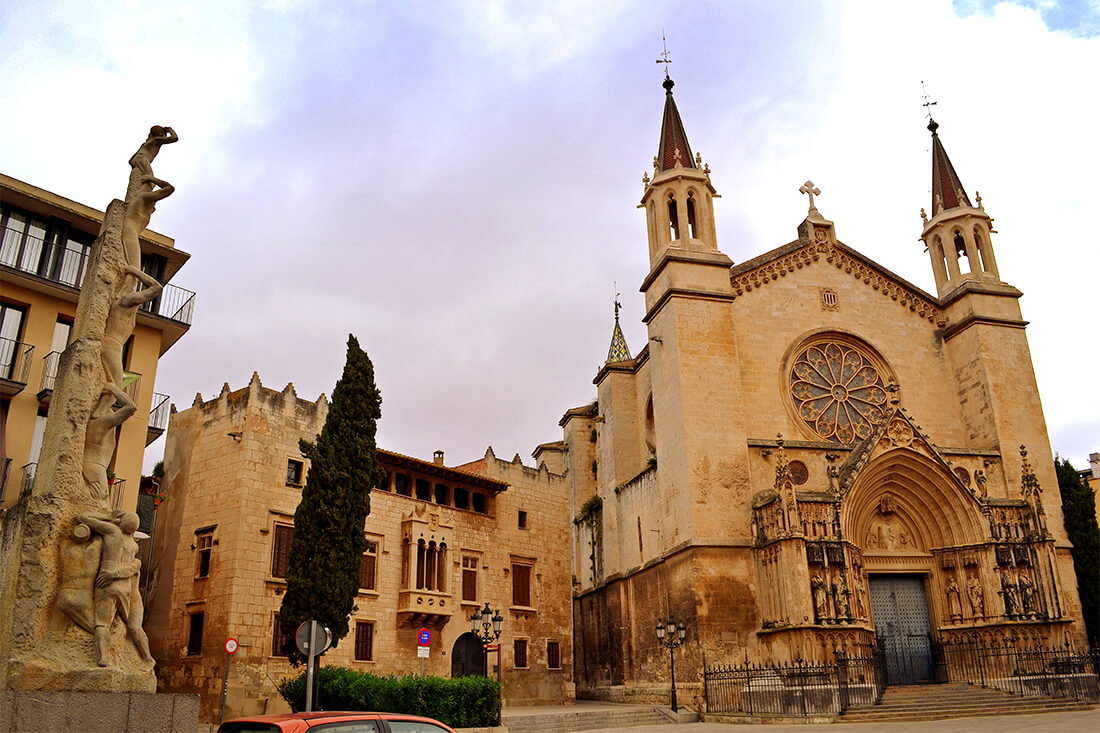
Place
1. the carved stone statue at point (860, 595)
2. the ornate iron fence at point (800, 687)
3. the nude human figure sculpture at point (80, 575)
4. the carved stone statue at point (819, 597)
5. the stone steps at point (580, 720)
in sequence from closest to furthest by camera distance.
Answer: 1. the nude human figure sculpture at point (80, 575)
2. the ornate iron fence at point (800, 687)
3. the stone steps at point (580, 720)
4. the carved stone statue at point (819, 597)
5. the carved stone statue at point (860, 595)

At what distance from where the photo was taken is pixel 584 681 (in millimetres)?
32844

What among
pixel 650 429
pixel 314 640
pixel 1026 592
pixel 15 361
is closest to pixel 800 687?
pixel 1026 592

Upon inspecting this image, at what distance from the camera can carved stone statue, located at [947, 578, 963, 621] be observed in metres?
23.4

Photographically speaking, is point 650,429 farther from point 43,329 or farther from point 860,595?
point 43,329

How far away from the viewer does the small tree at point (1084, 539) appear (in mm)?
24469

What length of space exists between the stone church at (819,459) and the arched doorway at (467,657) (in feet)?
16.0

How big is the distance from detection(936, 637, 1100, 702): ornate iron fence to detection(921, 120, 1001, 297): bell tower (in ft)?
42.0

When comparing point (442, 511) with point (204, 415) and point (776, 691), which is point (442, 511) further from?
point (776, 691)

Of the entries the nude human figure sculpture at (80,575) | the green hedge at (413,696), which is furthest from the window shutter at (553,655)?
the nude human figure sculpture at (80,575)

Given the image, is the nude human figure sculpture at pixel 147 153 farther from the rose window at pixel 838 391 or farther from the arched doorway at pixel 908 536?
the rose window at pixel 838 391

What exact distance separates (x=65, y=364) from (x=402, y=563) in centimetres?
1825

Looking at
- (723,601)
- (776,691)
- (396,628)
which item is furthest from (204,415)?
(776,691)

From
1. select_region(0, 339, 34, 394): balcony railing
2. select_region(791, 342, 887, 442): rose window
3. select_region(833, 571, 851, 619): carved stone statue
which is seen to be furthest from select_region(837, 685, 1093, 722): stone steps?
select_region(0, 339, 34, 394): balcony railing

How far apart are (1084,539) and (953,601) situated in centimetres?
547
